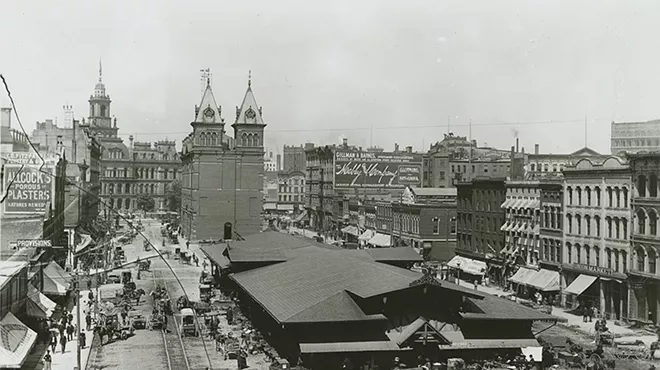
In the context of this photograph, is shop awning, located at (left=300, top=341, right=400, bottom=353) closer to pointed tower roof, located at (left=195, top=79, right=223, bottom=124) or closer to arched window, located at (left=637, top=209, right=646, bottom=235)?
arched window, located at (left=637, top=209, right=646, bottom=235)

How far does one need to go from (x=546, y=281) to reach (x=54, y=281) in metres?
40.4

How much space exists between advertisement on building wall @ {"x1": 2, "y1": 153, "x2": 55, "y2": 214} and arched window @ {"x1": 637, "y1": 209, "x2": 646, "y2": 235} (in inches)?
1733

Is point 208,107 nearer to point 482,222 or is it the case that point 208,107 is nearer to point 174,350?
point 482,222

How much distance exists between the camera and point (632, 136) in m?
114

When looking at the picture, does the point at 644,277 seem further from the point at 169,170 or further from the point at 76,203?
the point at 169,170

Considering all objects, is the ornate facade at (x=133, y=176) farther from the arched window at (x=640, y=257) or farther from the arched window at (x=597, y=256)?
the arched window at (x=640, y=257)

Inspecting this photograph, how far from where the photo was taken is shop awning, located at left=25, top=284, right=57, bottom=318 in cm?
4307

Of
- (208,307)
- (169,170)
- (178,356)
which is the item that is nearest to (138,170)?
(169,170)

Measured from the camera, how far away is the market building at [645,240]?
51.4 metres

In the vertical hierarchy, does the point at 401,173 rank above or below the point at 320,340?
above

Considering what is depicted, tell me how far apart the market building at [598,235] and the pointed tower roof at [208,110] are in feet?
246

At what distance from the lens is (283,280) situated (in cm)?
4581

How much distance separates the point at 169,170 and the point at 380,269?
164786 millimetres

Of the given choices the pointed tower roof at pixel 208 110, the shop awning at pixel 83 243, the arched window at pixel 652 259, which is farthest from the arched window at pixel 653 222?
the pointed tower roof at pixel 208 110
